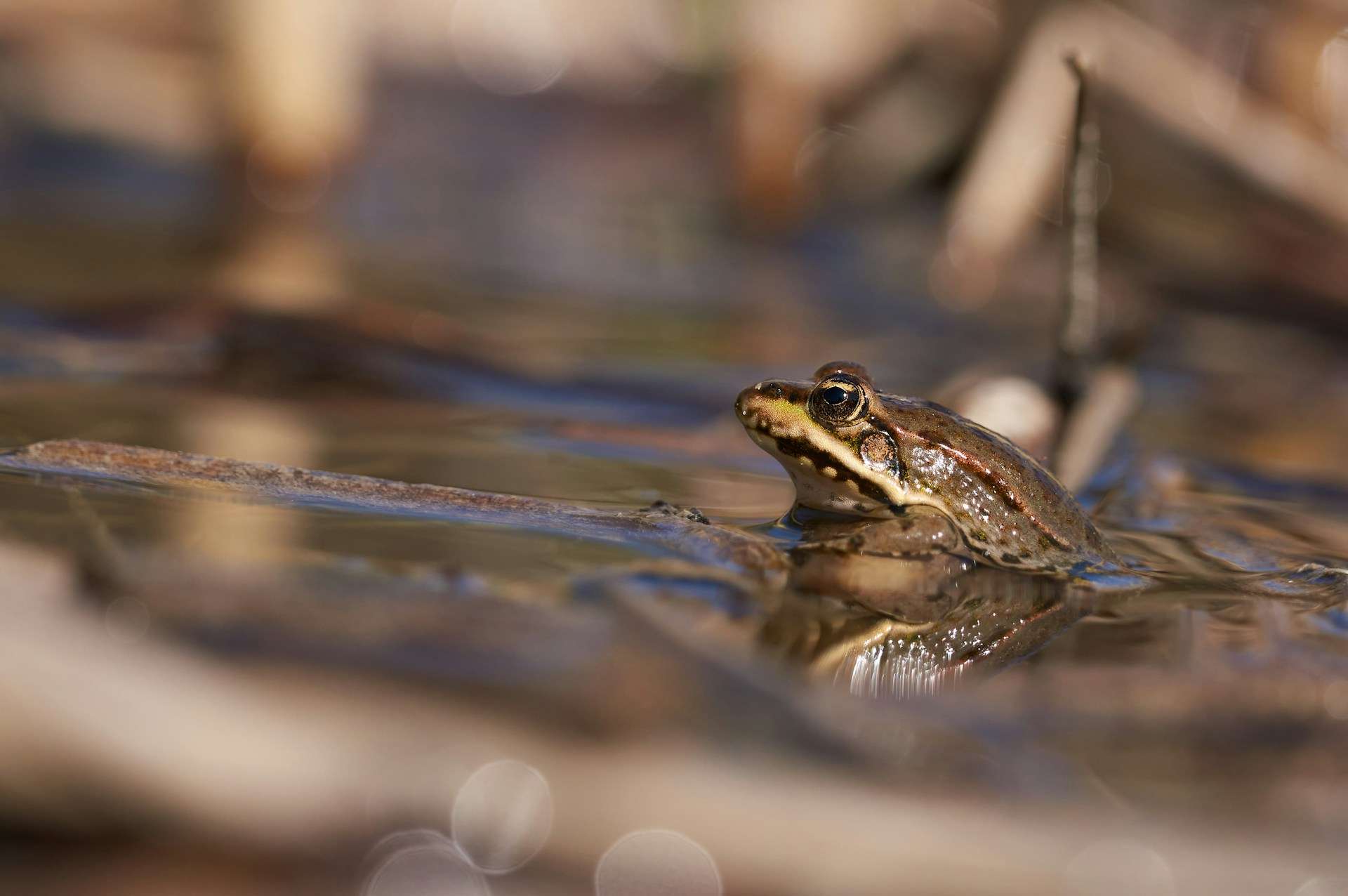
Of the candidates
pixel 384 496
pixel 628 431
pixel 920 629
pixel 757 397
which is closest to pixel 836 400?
pixel 757 397

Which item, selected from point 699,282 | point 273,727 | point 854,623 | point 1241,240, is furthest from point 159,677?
point 1241,240

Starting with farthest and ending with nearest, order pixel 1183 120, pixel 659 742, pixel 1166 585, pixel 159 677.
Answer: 1. pixel 1183 120
2. pixel 1166 585
3. pixel 659 742
4. pixel 159 677

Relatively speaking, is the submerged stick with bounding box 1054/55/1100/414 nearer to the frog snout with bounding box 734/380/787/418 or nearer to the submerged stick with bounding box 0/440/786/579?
the frog snout with bounding box 734/380/787/418

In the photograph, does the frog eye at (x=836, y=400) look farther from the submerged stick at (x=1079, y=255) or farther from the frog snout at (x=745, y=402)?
the submerged stick at (x=1079, y=255)

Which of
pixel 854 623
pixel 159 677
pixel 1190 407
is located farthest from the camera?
pixel 1190 407

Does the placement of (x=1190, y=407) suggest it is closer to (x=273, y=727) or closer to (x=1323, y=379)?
(x=1323, y=379)

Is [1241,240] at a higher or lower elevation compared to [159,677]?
higher

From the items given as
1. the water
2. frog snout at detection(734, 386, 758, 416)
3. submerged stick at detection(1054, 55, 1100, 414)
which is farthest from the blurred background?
frog snout at detection(734, 386, 758, 416)

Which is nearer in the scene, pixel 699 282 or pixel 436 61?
pixel 699 282
